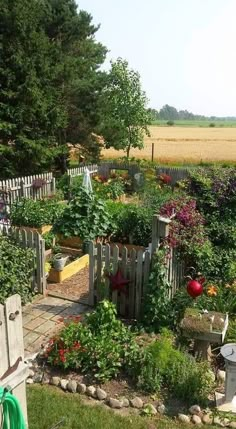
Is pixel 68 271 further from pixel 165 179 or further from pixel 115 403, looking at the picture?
pixel 165 179

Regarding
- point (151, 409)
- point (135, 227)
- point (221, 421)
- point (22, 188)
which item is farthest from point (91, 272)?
point (22, 188)

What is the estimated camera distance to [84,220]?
9234mm

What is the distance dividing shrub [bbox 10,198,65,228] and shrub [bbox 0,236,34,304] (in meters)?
3.29

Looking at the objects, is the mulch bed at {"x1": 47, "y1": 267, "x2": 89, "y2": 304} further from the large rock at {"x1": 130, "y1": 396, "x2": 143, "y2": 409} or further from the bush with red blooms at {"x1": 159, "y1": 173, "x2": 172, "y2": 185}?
the bush with red blooms at {"x1": 159, "y1": 173, "x2": 172, "y2": 185}

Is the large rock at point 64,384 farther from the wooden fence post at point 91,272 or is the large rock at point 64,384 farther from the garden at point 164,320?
the wooden fence post at point 91,272

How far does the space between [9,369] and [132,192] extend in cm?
1504

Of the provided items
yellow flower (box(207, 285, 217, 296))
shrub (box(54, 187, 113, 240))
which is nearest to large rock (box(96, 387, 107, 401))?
yellow flower (box(207, 285, 217, 296))

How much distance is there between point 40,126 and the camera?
58.9 feet

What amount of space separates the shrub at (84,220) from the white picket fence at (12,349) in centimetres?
622

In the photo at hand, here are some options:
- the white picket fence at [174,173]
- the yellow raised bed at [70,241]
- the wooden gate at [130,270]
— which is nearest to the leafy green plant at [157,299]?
the wooden gate at [130,270]

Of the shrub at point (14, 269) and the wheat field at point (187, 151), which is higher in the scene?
the wheat field at point (187, 151)

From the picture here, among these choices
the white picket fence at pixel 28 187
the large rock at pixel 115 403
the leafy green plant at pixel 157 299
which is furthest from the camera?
the white picket fence at pixel 28 187

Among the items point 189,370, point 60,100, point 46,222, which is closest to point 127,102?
A: point 60,100

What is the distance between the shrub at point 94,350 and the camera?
4.80 metres
